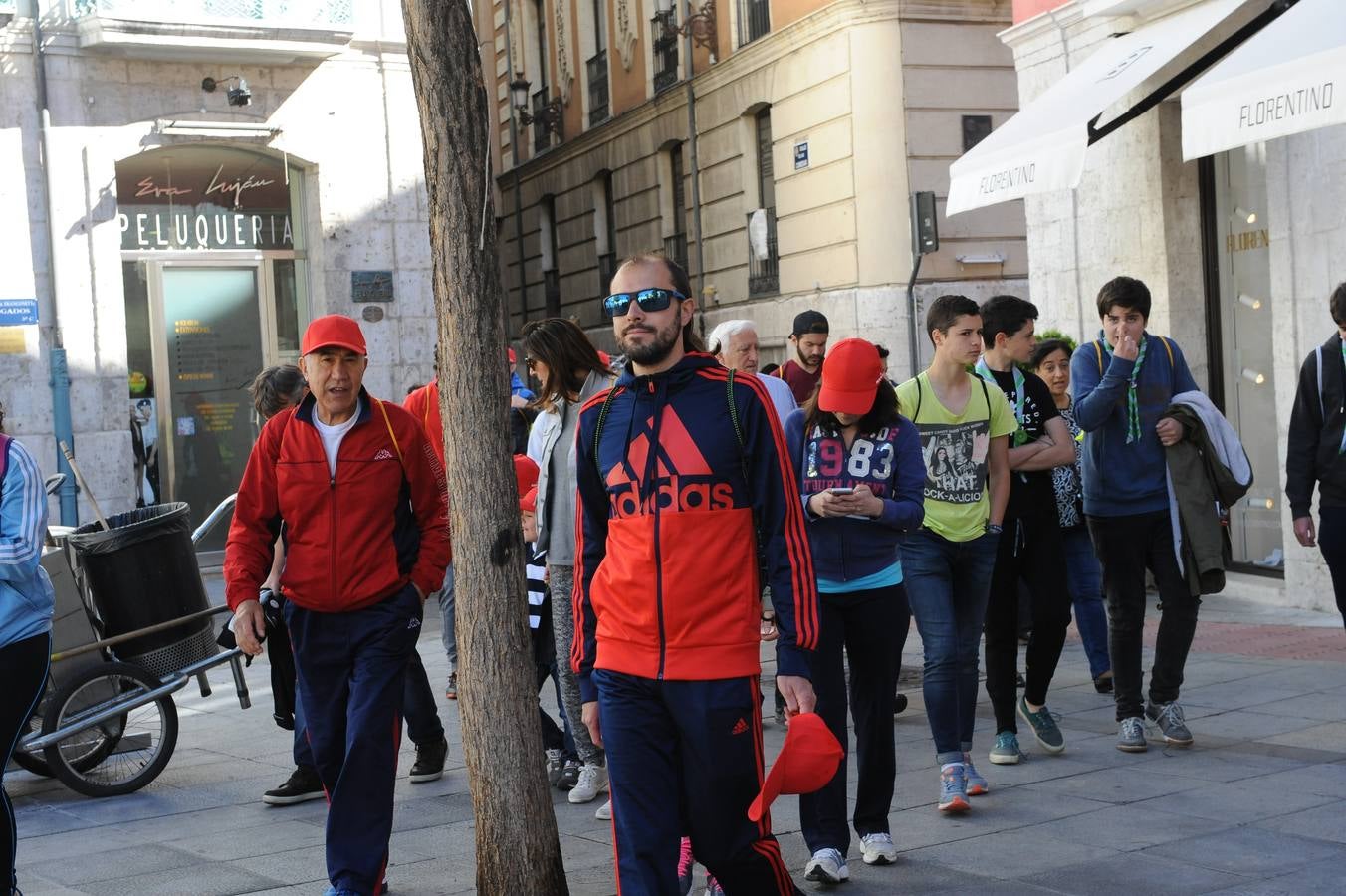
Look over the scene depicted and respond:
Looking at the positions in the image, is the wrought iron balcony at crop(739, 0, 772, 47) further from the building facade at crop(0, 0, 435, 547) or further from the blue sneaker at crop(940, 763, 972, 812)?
the blue sneaker at crop(940, 763, 972, 812)

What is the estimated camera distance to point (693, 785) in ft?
13.9

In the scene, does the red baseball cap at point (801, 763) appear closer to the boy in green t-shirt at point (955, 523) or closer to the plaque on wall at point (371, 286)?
the boy in green t-shirt at point (955, 523)

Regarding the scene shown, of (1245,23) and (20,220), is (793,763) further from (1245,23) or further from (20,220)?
(20,220)

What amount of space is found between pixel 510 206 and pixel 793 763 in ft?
98.7

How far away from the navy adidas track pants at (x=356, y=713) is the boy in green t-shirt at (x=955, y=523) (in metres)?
2.00

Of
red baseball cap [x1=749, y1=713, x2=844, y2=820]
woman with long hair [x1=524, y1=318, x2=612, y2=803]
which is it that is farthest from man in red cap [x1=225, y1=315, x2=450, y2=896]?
red baseball cap [x1=749, y1=713, x2=844, y2=820]

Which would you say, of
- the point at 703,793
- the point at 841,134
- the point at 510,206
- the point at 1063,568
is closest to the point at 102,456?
the point at 841,134

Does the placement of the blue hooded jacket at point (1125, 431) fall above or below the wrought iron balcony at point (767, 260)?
below

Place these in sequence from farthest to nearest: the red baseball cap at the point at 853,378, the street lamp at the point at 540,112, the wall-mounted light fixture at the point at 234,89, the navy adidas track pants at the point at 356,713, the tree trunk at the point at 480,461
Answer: the street lamp at the point at 540,112, the wall-mounted light fixture at the point at 234,89, the red baseball cap at the point at 853,378, the navy adidas track pants at the point at 356,713, the tree trunk at the point at 480,461

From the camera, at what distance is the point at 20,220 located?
1705 cm

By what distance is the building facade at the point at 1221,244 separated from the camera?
11273mm

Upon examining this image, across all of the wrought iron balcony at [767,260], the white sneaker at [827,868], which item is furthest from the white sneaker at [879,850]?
the wrought iron balcony at [767,260]

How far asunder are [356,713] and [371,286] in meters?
13.7

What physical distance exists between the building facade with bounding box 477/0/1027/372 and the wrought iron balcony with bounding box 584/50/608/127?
0.04 metres
